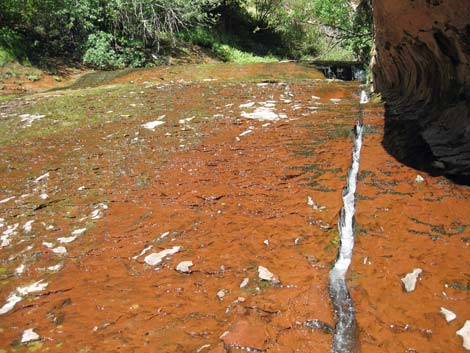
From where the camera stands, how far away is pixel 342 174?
9.97 feet

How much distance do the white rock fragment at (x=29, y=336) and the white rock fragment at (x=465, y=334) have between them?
5.73 ft

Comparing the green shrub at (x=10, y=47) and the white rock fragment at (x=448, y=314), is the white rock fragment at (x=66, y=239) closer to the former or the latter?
the white rock fragment at (x=448, y=314)

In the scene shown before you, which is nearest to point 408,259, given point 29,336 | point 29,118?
point 29,336

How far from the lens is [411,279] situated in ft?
6.47

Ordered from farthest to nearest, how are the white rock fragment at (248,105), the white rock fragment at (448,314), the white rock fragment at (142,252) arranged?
the white rock fragment at (248,105)
the white rock fragment at (142,252)
the white rock fragment at (448,314)

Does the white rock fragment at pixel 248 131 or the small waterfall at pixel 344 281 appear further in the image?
the white rock fragment at pixel 248 131

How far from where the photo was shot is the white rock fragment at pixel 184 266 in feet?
7.17

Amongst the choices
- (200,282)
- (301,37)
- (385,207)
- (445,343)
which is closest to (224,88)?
(385,207)

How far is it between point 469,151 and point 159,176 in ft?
7.59

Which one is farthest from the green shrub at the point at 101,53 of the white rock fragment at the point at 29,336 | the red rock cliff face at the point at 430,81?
the white rock fragment at the point at 29,336

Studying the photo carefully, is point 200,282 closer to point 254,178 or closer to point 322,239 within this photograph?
point 322,239

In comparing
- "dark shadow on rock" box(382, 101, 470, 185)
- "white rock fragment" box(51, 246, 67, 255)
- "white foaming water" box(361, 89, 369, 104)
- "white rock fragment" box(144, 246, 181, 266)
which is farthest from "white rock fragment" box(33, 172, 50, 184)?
"white foaming water" box(361, 89, 369, 104)

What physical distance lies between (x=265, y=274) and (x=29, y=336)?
1.10m

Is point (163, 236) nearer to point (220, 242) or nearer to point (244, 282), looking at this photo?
point (220, 242)
